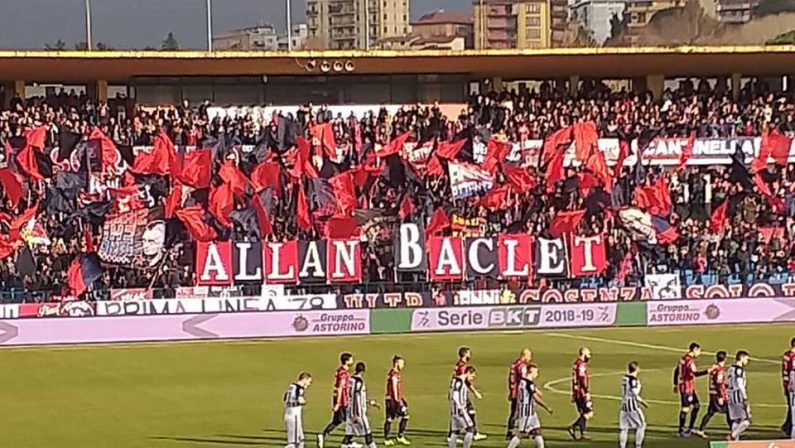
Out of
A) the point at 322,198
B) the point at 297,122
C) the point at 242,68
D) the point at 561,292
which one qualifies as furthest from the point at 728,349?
the point at 242,68

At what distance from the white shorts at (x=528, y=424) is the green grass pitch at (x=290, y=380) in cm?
271

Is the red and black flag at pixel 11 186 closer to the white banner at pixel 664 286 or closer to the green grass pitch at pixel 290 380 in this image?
the green grass pitch at pixel 290 380

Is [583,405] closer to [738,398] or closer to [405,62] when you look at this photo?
[738,398]

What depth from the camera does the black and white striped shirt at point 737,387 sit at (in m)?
27.2

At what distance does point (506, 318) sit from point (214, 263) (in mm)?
10089

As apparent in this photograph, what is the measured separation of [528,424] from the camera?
25.7m

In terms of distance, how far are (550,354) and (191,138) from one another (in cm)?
1952

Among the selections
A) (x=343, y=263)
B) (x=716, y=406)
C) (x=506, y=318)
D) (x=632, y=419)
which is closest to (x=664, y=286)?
(x=506, y=318)

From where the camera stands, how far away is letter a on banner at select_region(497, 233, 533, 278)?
55219 mm

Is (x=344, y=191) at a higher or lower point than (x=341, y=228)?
higher

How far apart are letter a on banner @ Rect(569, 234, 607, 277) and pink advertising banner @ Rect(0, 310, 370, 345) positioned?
25.9ft

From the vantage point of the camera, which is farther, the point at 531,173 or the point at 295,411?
the point at 531,173

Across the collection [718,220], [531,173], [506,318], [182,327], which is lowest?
[506,318]

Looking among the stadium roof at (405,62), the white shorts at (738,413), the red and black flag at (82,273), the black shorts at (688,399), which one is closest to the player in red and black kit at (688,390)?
the black shorts at (688,399)
